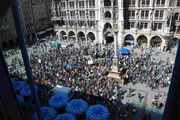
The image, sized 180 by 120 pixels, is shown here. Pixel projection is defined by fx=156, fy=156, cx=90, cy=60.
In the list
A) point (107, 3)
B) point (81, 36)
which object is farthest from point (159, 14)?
point (81, 36)

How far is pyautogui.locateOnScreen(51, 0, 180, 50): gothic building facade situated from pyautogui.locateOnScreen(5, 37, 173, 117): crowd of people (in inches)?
276

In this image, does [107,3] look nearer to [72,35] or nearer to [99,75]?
[72,35]

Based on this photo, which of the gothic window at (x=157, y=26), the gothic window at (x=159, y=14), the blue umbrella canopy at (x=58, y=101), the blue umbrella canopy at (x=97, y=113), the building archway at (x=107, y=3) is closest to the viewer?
the blue umbrella canopy at (x=97, y=113)

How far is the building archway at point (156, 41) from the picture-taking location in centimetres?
4469

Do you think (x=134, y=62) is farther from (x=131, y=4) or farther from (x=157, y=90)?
(x=131, y=4)

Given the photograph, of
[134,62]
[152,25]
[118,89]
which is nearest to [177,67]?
[118,89]

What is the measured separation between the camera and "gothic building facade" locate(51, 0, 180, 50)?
41906mm

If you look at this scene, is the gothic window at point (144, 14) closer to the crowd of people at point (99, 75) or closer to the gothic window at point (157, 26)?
the gothic window at point (157, 26)

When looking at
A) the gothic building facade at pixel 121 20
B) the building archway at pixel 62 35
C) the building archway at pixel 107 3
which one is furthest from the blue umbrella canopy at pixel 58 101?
the building archway at pixel 62 35

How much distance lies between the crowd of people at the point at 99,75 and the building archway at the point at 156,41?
5.41 m

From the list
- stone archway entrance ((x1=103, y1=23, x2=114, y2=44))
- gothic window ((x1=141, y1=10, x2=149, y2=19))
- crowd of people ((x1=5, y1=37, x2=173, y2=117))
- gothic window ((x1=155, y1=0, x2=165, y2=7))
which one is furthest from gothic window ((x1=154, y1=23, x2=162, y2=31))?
stone archway entrance ((x1=103, y1=23, x2=114, y2=44))

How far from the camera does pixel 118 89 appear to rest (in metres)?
26.3

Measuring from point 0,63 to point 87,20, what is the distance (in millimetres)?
52746

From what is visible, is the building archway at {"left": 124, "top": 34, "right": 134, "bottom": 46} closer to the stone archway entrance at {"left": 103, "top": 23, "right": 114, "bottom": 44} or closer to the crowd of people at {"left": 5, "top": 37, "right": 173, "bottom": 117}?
the stone archway entrance at {"left": 103, "top": 23, "right": 114, "bottom": 44}
